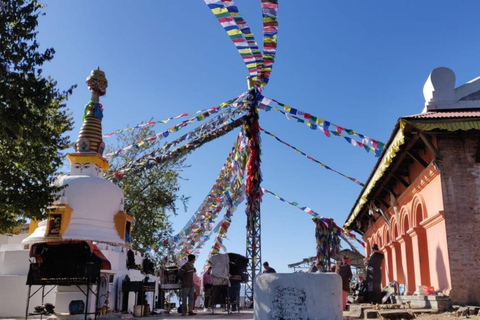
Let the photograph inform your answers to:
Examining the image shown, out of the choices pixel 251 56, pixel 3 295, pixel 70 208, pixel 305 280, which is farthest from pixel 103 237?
pixel 305 280

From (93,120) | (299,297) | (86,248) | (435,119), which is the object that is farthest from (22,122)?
(93,120)

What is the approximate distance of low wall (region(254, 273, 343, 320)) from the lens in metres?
7.34

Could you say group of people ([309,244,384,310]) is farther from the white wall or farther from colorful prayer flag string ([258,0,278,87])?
the white wall

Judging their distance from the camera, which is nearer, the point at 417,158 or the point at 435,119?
the point at 435,119

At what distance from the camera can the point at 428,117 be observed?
1149 centimetres

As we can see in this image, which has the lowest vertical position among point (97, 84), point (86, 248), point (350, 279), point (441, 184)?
point (350, 279)

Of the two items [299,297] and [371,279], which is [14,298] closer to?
[371,279]

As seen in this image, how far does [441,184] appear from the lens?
38.8ft

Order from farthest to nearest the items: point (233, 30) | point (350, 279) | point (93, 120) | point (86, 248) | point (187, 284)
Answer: point (93, 120)
point (233, 30)
point (187, 284)
point (350, 279)
point (86, 248)

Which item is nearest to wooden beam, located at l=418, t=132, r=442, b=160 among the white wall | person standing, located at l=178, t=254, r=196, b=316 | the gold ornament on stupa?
person standing, located at l=178, t=254, r=196, b=316

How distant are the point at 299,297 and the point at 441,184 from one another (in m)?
6.25

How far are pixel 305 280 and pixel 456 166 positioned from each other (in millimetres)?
6471

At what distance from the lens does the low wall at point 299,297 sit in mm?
7336

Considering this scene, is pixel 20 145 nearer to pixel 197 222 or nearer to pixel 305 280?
pixel 305 280
